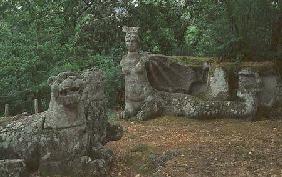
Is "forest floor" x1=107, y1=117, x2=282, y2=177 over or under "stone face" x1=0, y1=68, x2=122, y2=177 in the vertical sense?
under

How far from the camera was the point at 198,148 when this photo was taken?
1098cm

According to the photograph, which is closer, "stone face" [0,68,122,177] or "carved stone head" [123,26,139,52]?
"stone face" [0,68,122,177]

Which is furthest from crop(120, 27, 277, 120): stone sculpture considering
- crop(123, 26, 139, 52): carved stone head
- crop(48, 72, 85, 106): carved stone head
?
crop(48, 72, 85, 106): carved stone head

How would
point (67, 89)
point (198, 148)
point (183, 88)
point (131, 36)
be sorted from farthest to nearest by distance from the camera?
1. point (183, 88)
2. point (131, 36)
3. point (198, 148)
4. point (67, 89)

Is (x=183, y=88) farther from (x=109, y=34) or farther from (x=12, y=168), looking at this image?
(x=12, y=168)

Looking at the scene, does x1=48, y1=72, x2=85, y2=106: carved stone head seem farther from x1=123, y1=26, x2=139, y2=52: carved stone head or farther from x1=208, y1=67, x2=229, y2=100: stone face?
x1=208, y1=67, x2=229, y2=100: stone face

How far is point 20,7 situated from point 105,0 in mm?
3352

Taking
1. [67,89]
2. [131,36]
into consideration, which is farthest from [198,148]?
[131,36]

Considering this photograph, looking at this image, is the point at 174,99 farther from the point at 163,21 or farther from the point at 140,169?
the point at 163,21

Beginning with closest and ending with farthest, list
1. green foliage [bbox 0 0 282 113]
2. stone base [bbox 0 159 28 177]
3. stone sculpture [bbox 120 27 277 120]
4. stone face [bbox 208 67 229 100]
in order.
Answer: stone base [bbox 0 159 28 177] → stone sculpture [bbox 120 27 277 120] → stone face [bbox 208 67 229 100] → green foliage [bbox 0 0 282 113]

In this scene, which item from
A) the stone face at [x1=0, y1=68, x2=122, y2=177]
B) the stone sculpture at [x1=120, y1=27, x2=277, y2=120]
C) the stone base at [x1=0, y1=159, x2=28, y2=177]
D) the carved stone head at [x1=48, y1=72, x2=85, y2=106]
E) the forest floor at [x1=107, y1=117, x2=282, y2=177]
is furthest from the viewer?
the stone sculpture at [x1=120, y1=27, x2=277, y2=120]

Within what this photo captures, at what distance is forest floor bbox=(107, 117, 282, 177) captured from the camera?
9.55 m

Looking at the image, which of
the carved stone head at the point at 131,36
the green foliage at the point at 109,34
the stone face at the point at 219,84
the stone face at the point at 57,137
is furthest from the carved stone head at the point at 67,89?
the green foliage at the point at 109,34

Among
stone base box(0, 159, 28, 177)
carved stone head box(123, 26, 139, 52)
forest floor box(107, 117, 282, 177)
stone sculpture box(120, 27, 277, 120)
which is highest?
carved stone head box(123, 26, 139, 52)
